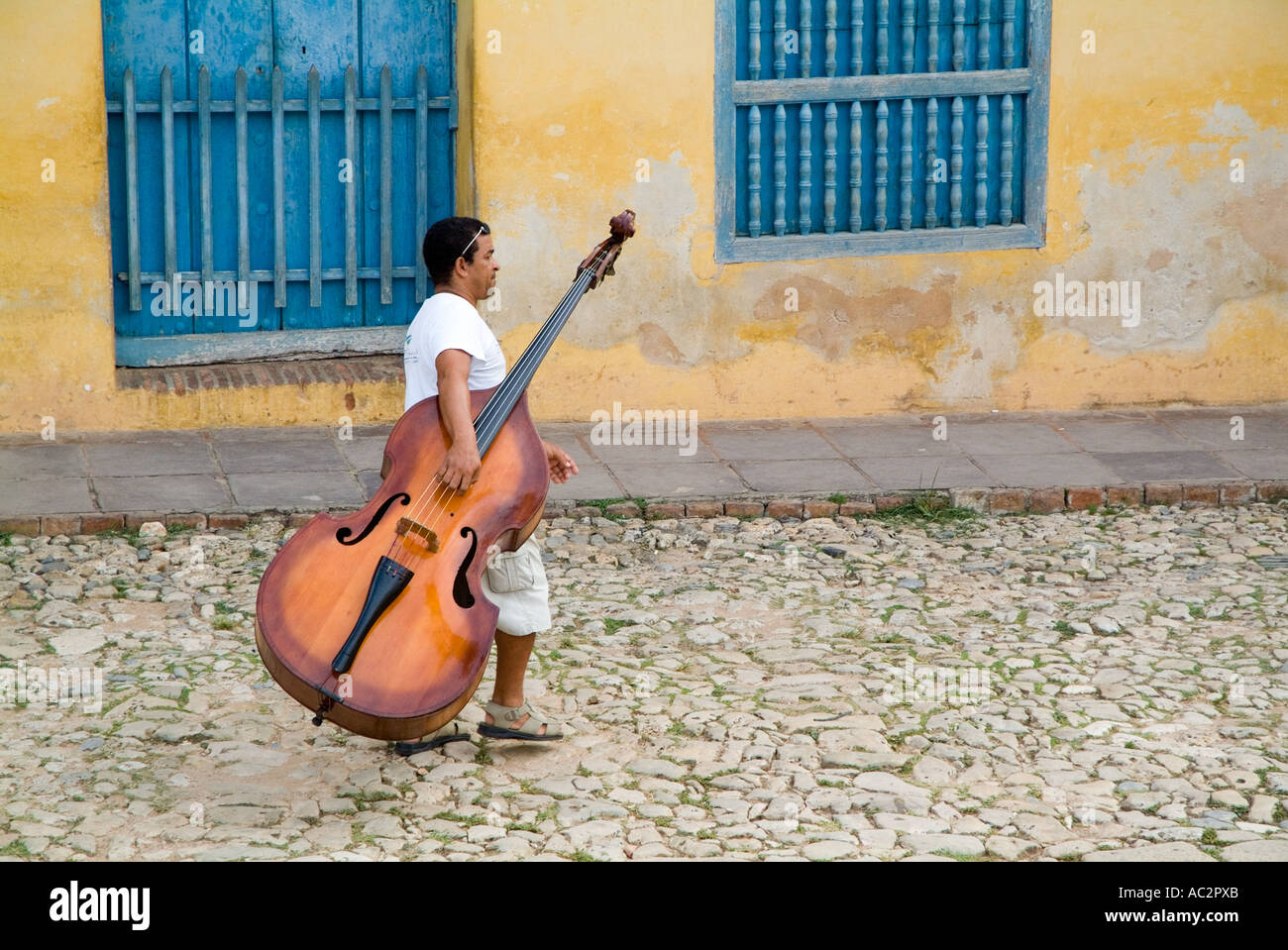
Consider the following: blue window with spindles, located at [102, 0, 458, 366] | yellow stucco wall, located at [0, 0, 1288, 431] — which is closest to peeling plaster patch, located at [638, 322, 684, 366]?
yellow stucco wall, located at [0, 0, 1288, 431]

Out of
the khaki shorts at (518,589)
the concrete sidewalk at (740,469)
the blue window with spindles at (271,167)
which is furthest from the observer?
the blue window with spindles at (271,167)

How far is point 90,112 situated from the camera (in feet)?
27.0

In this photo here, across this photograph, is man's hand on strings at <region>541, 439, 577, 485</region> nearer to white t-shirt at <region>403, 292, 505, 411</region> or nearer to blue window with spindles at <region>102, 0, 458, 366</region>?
white t-shirt at <region>403, 292, 505, 411</region>

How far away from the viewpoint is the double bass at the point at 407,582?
4.65 m

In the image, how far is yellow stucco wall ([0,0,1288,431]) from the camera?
27.3 feet

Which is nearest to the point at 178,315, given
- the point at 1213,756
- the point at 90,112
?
the point at 90,112

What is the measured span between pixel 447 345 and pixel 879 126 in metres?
4.60

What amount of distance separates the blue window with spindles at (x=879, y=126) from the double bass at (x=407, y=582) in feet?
13.5

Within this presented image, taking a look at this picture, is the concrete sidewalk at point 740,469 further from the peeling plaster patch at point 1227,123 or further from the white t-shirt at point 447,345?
the white t-shirt at point 447,345

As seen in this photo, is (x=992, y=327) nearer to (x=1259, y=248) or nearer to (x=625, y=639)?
(x=1259, y=248)

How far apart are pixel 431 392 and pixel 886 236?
4419mm

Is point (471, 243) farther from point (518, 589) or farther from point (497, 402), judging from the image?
point (518, 589)

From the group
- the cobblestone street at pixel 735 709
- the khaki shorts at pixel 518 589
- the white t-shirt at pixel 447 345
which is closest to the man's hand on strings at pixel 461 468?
the white t-shirt at pixel 447 345

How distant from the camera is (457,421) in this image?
493cm
